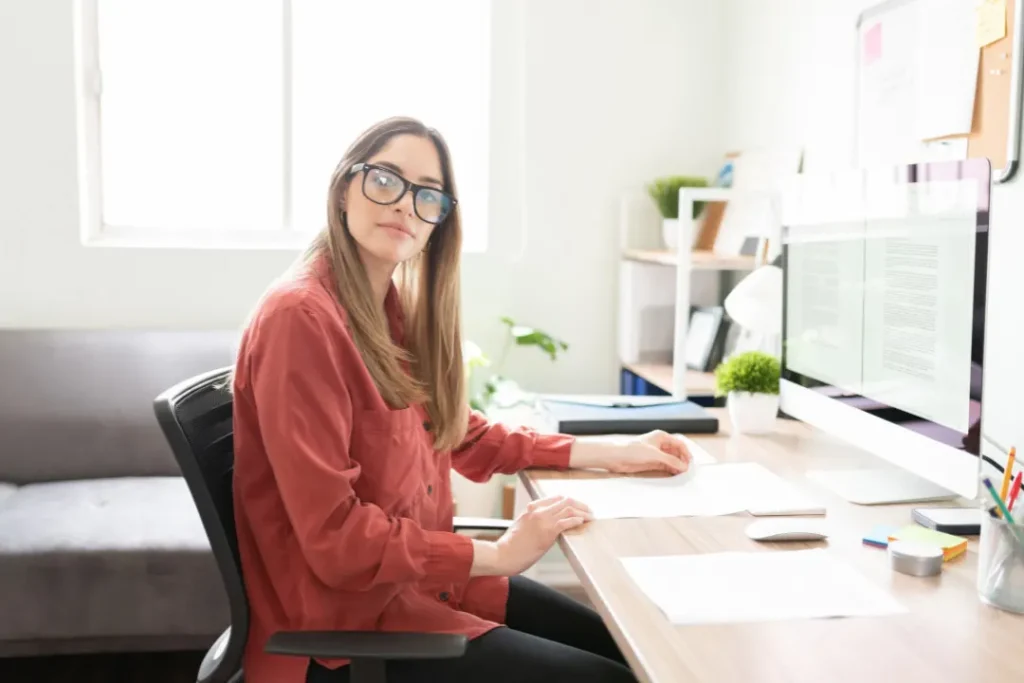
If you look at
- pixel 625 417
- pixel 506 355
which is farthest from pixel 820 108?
pixel 506 355

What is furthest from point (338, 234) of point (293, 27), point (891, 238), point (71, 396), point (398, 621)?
point (293, 27)

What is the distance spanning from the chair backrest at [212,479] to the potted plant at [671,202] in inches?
72.1

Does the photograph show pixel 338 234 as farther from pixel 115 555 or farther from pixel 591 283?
pixel 591 283

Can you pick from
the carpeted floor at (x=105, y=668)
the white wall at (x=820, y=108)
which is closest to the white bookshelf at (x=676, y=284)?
the white wall at (x=820, y=108)

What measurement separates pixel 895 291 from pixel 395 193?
0.71 meters

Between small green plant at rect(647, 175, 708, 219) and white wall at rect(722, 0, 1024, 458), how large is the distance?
0.72 feet

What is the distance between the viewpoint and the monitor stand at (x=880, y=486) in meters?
1.44

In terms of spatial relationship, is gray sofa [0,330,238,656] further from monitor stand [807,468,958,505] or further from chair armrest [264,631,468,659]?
monitor stand [807,468,958,505]

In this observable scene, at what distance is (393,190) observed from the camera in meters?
1.35

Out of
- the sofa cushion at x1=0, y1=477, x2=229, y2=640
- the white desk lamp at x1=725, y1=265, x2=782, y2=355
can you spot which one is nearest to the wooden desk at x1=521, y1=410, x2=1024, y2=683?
the white desk lamp at x1=725, y1=265, x2=782, y2=355

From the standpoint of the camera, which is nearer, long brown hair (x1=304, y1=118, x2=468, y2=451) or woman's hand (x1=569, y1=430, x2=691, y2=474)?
long brown hair (x1=304, y1=118, x2=468, y2=451)

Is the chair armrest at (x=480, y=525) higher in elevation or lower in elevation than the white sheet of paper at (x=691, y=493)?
lower

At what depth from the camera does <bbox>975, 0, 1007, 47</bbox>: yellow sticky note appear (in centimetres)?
167

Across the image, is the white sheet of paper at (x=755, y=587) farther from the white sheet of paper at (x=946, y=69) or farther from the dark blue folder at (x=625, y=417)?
the white sheet of paper at (x=946, y=69)
